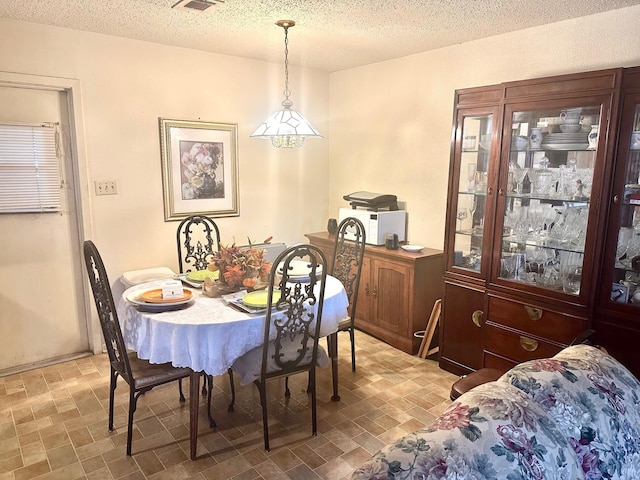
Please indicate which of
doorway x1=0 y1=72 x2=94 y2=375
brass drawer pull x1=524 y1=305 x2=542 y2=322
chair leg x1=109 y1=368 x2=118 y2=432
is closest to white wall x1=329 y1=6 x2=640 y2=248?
brass drawer pull x1=524 y1=305 x2=542 y2=322

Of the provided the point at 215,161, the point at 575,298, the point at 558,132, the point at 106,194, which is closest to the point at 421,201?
the point at 558,132

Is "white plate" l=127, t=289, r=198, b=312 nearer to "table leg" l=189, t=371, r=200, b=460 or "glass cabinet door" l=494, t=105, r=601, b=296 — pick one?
"table leg" l=189, t=371, r=200, b=460

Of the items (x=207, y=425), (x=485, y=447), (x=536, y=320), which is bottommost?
(x=207, y=425)

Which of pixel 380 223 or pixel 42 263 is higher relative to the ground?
pixel 380 223

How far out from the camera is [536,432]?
1152 mm

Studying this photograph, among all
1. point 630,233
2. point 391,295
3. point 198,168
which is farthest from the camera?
point 198,168

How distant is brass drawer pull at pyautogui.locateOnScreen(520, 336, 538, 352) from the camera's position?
2.66 m

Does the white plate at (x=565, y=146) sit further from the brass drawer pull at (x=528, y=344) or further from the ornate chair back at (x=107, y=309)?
the ornate chair back at (x=107, y=309)

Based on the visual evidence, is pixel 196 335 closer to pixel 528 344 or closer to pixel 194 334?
pixel 194 334

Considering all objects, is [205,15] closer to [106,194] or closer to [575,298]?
[106,194]

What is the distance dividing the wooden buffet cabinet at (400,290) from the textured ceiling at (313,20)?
1.59 m

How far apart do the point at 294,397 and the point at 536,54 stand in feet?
8.95

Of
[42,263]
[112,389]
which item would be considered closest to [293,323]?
[112,389]

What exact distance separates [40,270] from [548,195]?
11.3ft
